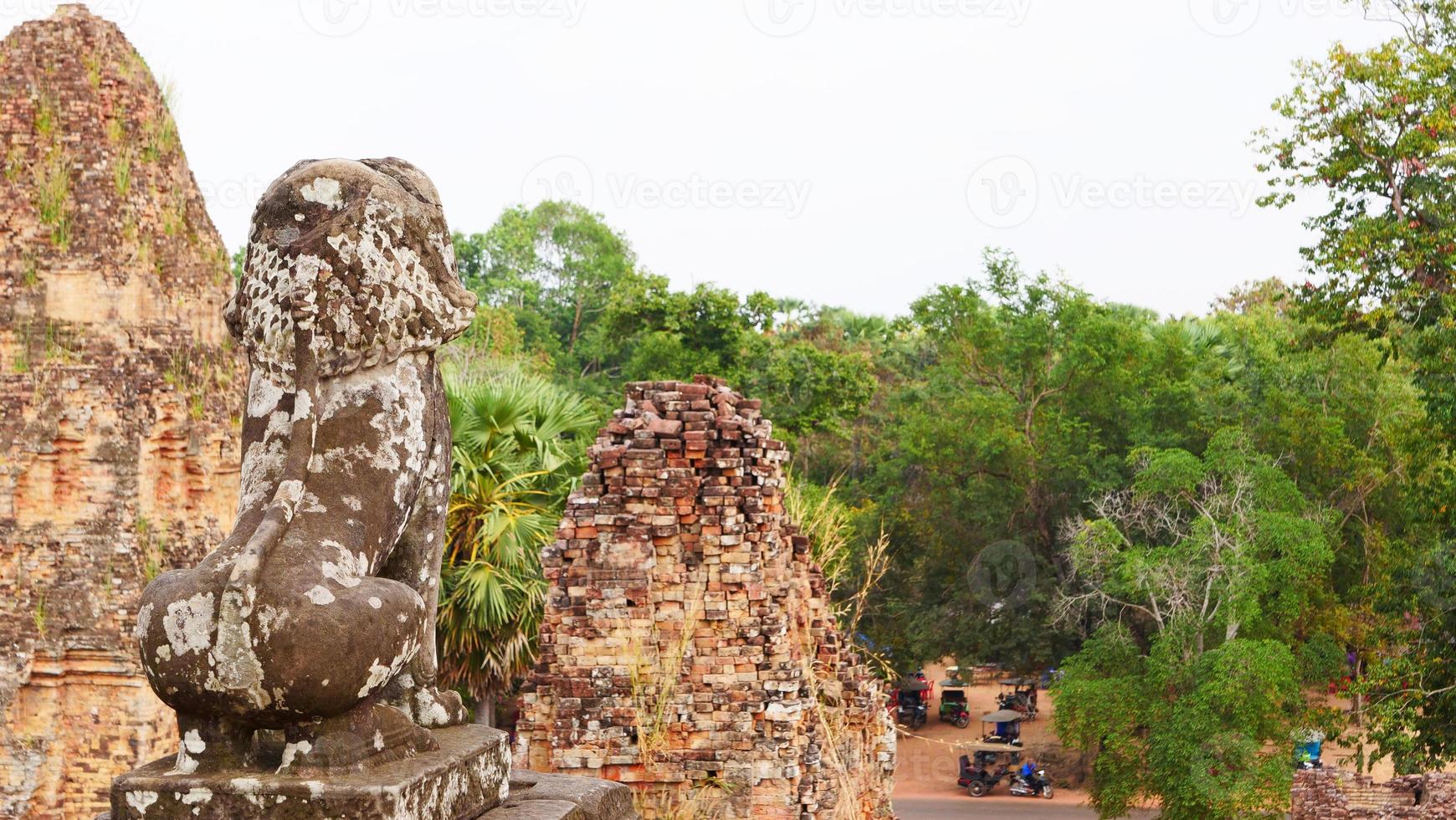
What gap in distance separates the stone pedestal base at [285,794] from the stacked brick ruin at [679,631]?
4.33m

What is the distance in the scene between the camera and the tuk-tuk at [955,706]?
94.8ft

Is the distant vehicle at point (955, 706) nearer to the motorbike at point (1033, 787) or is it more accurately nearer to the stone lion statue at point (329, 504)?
the motorbike at point (1033, 787)

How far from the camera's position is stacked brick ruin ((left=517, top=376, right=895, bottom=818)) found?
7.88 metres

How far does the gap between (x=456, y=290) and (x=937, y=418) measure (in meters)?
22.1

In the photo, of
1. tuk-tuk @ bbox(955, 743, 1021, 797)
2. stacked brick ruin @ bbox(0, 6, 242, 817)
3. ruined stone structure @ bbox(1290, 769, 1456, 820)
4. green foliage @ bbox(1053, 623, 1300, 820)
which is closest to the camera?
stacked brick ruin @ bbox(0, 6, 242, 817)

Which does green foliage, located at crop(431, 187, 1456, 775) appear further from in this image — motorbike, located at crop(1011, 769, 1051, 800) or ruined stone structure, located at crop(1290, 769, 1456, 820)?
motorbike, located at crop(1011, 769, 1051, 800)

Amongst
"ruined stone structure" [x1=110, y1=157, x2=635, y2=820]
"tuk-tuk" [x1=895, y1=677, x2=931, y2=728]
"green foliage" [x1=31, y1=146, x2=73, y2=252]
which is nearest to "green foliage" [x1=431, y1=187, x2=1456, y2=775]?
"tuk-tuk" [x1=895, y1=677, x2=931, y2=728]

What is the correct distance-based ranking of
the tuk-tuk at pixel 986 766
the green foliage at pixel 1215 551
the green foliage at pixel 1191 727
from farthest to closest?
the tuk-tuk at pixel 986 766
the green foliage at pixel 1215 551
the green foliage at pixel 1191 727

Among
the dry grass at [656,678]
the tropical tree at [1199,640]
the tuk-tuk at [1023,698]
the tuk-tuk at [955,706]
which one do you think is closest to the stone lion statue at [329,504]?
the dry grass at [656,678]

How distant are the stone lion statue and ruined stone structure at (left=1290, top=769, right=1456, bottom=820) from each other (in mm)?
12083

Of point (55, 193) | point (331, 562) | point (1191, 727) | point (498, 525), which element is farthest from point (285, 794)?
point (1191, 727)

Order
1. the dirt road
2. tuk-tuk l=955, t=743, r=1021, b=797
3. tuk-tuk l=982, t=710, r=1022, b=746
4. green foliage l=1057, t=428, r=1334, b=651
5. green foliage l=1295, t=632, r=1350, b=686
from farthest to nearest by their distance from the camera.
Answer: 1. tuk-tuk l=982, t=710, r=1022, b=746
2. tuk-tuk l=955, t=743, r=1021, b=797
3. the dirt road
4. green foliage l=1295, t=632, r=1350, b=686
5. green foliage l=1057, t=428, r=1334, b=651

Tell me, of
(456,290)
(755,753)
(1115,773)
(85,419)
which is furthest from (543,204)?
(456,290)

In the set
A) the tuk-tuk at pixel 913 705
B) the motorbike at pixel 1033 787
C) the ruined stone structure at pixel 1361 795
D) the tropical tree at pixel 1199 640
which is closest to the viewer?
the ruined stone structure at pixel 1361 795
